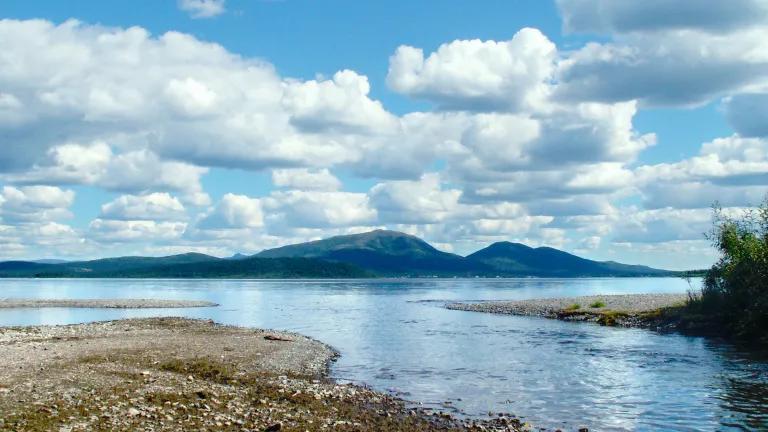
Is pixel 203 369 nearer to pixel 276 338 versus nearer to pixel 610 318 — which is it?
pixel 276 338

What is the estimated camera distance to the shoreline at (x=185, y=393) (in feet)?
75.5

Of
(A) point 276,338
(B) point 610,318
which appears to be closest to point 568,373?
(A) point 276,338

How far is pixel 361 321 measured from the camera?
297 ft

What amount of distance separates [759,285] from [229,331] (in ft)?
166

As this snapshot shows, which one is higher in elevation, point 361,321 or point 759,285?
point 759,285

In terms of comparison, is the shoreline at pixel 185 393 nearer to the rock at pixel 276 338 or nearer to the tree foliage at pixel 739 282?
the rock at pixel 276 338

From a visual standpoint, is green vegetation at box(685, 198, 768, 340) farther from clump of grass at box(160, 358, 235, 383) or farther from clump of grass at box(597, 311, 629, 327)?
clump of grass at box(160, 358, 235, 383)

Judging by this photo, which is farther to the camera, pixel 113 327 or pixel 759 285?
pixel 113 327

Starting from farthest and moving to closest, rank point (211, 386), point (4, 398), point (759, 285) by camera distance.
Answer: point (759, 285), point (211, 386), point (4, 398)

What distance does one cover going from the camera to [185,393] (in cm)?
2827

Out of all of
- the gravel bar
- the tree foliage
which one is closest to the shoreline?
the tree foliage

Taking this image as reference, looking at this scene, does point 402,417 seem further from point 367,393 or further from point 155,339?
point 155,339

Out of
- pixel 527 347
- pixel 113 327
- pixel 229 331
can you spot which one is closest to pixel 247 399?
pixel 527 347

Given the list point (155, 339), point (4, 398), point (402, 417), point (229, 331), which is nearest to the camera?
point (4, 398)
